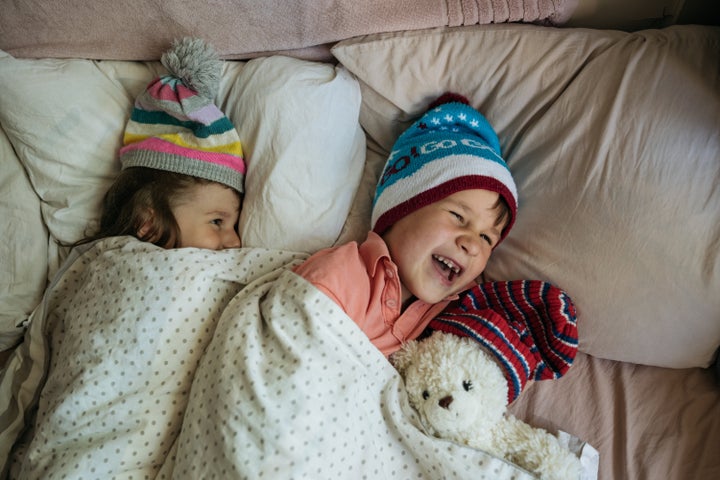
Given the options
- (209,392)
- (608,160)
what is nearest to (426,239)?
(608,160)

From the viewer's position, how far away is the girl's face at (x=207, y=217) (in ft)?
3.48

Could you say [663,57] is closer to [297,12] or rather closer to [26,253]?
[297,12]

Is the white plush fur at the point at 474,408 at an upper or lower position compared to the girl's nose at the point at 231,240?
lower

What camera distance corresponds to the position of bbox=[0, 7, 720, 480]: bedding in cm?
82

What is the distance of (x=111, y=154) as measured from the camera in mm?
1144

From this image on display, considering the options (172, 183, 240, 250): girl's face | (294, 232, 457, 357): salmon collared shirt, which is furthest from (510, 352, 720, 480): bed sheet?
(172, 183, 240, 250): girl's face

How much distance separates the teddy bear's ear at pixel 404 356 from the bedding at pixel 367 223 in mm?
48

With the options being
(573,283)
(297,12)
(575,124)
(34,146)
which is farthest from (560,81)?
(34,146)

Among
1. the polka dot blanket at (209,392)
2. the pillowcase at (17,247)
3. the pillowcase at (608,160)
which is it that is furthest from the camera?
the pillowcase at (17,247)

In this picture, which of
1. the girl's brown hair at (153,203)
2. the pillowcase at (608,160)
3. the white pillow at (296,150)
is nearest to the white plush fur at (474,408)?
the pillowcase at (608,160)

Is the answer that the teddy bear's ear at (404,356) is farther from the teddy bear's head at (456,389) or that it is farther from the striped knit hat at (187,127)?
the striped knit hat at (187,127)

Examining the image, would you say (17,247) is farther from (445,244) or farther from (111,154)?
(445,244)

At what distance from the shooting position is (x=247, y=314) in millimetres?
872

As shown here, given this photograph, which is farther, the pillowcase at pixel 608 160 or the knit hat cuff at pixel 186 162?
the knit hat cuff at pixel 186 162
